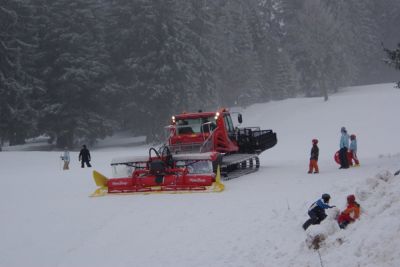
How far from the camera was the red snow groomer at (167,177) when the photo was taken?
1678 cm

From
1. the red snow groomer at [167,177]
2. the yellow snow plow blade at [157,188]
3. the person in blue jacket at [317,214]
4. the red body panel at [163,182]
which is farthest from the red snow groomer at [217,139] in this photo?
the person in blue jacket at [317,214]

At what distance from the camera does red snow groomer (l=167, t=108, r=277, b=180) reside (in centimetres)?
2100

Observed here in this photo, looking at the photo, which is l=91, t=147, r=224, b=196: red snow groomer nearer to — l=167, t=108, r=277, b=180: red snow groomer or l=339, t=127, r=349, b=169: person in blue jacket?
l=167, t=108, r=277, b=180: red snow groomer

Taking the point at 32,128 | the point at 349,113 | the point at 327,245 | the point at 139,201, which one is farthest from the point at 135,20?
the point at 327,245

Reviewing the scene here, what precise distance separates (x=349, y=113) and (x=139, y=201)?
127 feet

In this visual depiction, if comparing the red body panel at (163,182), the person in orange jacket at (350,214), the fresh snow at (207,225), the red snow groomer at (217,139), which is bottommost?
the fresh snow at (207,225)

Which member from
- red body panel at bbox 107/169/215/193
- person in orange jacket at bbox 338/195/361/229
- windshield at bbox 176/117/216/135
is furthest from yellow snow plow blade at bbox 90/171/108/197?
person in orange jacket at bbox 338/195/361/229

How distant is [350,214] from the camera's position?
368 inches

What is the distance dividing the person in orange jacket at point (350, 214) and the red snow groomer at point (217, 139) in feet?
34.0

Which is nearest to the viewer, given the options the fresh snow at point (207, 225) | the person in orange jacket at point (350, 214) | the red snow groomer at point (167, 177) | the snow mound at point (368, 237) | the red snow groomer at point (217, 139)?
the snow mound at point (368, 237)

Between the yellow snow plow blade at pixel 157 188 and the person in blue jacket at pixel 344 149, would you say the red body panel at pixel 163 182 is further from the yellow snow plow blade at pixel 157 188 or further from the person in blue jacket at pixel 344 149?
the person in blue jacket at pixel 344 149

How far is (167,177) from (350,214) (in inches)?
344

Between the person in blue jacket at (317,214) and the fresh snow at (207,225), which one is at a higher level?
the person in blue jacket at (317,214)

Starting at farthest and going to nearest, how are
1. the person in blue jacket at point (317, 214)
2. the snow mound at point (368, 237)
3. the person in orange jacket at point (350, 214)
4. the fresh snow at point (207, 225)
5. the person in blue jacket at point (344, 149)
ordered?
1. the person in blue jacket at point (344, 149)
2. the person in blue jacket at point (317, 214)
3. the person in orange jacket at point (350, 214)
4. the fresh snow at point (207, 225)
5. the snow mound at point (368, 237)
